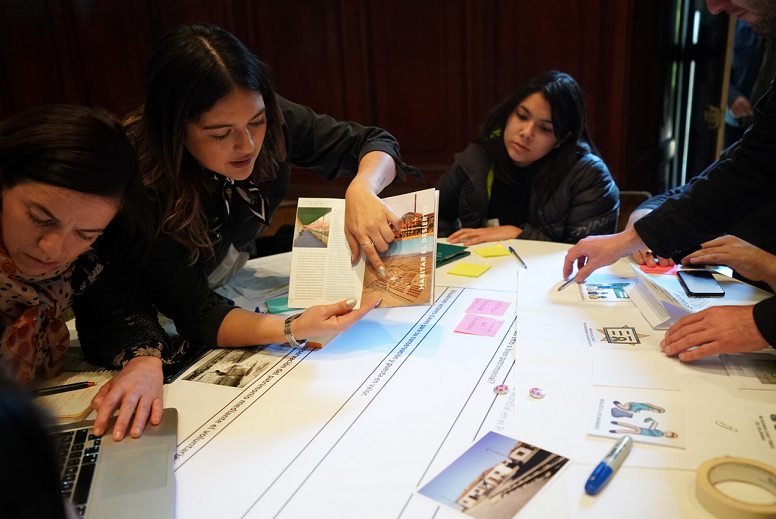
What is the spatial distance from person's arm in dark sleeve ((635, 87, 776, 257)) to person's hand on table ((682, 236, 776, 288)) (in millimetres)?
145

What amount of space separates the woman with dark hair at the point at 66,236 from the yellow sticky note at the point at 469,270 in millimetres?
773

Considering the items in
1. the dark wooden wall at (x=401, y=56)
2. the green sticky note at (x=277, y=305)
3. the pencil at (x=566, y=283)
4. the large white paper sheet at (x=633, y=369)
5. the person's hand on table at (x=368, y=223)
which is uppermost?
the dark wooden wall at (x=401, y=56)

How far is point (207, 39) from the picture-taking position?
1265mm

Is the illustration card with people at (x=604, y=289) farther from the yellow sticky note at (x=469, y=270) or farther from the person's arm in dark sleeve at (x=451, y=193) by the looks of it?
the person's arm in dark sleeve at (x=451, y=193)

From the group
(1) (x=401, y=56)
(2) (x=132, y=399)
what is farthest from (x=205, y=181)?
(1) (x=401, y=56)

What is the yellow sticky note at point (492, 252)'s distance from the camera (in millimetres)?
1769

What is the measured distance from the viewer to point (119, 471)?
86 cm

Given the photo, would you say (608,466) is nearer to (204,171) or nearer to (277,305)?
(277,305)

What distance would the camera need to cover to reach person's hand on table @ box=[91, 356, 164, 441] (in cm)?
96

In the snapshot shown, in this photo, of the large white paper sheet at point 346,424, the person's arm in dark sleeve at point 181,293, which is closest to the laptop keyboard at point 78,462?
the large white paper sheet at point 346,424

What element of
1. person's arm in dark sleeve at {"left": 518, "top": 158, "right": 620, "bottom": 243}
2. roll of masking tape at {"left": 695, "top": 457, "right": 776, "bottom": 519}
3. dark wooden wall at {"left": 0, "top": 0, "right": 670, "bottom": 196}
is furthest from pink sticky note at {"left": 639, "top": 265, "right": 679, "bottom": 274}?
dark wooden wall at {"left": 0, "top": 0, "right": 670, "bottom": 196}

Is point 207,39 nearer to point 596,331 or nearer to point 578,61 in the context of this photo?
point 596,331

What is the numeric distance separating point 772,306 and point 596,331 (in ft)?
1.03

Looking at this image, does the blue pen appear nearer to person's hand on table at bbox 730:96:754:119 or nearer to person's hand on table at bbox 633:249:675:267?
person's hand on table at bbox 633:249:675:267
